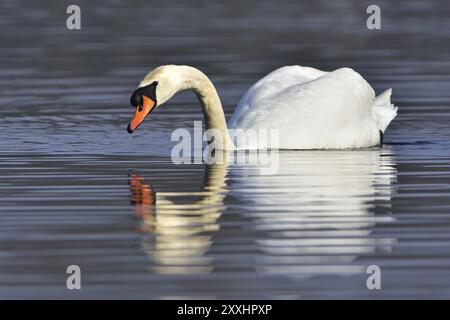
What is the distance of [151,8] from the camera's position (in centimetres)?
3434

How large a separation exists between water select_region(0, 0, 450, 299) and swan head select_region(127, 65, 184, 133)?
54cm

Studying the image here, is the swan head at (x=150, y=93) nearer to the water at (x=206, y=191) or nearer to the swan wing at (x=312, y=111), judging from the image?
the water at (x=206, y=191)

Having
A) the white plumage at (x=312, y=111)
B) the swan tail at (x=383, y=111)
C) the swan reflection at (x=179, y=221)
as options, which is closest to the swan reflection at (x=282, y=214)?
the swan reflection at (x=179, y=221)

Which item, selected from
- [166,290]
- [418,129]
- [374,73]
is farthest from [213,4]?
A: [166,290]

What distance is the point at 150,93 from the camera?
15234 millimetres

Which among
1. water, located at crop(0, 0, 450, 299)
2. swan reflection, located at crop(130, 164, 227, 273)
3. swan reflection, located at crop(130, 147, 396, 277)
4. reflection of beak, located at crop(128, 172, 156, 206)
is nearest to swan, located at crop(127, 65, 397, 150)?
water, located at crop(0, 0, 450, 299)

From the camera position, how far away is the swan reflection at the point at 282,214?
1060 cm

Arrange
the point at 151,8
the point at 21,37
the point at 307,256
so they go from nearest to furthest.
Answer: the point at 307,256
the point at 21,37
the point at 151,8

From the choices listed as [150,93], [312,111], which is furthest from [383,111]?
[150,93]

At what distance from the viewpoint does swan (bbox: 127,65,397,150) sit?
16234 millimetres

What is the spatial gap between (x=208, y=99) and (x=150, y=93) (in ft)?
4.47
